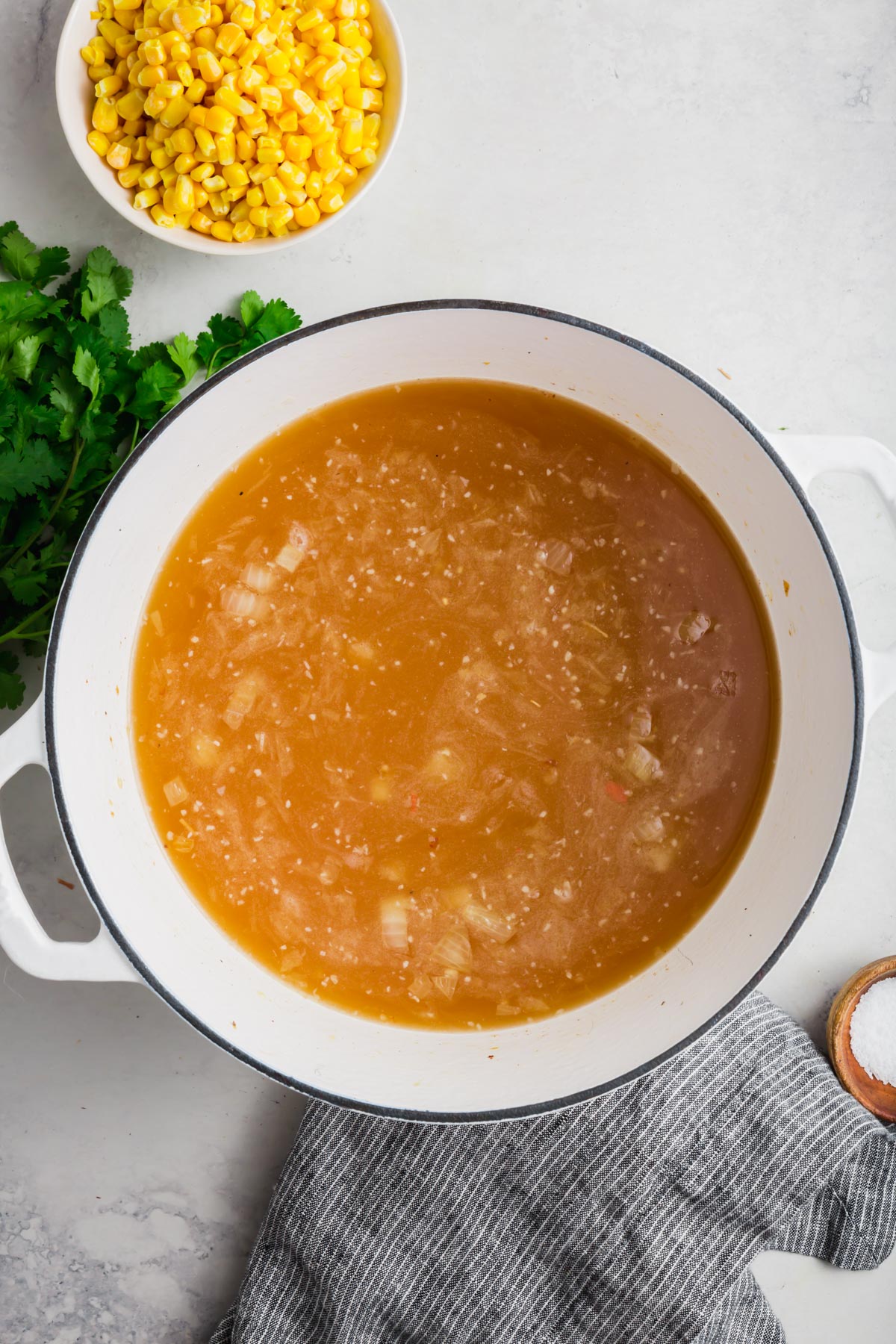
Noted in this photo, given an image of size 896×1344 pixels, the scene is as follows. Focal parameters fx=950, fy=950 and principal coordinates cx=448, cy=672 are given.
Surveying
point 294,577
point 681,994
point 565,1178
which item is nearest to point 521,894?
point 681,994

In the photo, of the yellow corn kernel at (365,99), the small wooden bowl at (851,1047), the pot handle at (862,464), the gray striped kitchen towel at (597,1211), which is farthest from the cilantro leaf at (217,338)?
the small wooden bowl at (851,1047)

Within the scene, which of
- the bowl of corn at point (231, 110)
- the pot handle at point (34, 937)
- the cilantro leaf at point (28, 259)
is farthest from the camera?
the cilantro leaf at point (28, 259)

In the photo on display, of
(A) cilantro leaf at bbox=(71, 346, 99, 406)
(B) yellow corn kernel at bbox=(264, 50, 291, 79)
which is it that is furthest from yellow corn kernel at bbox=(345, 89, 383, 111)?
(A) cilantro leaf at bbox=(71, 346, 99, 406)

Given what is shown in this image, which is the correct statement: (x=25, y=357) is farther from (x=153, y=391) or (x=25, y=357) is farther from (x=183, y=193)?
(x=183, y=193)

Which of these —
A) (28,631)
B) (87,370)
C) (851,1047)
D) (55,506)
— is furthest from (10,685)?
(851,1047)

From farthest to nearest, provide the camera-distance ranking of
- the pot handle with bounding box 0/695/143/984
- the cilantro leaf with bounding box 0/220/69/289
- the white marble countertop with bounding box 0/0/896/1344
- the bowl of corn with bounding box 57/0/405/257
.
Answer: the white marble countertop with bounding box 0/0/896/1344, the cilantro leaf with bounding box 0/220/69/289, the bowl of corn with bounding box 57/0/405/257, the pot handle with bounding box 0/695/143/984

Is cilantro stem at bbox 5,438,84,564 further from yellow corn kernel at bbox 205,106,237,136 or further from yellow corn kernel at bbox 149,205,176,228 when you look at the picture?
yellow corn kernel at bbox 205,106,237,136

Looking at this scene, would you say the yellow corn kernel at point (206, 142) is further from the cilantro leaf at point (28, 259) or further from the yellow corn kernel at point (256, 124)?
the cilantro leaf at point (28, 259)
